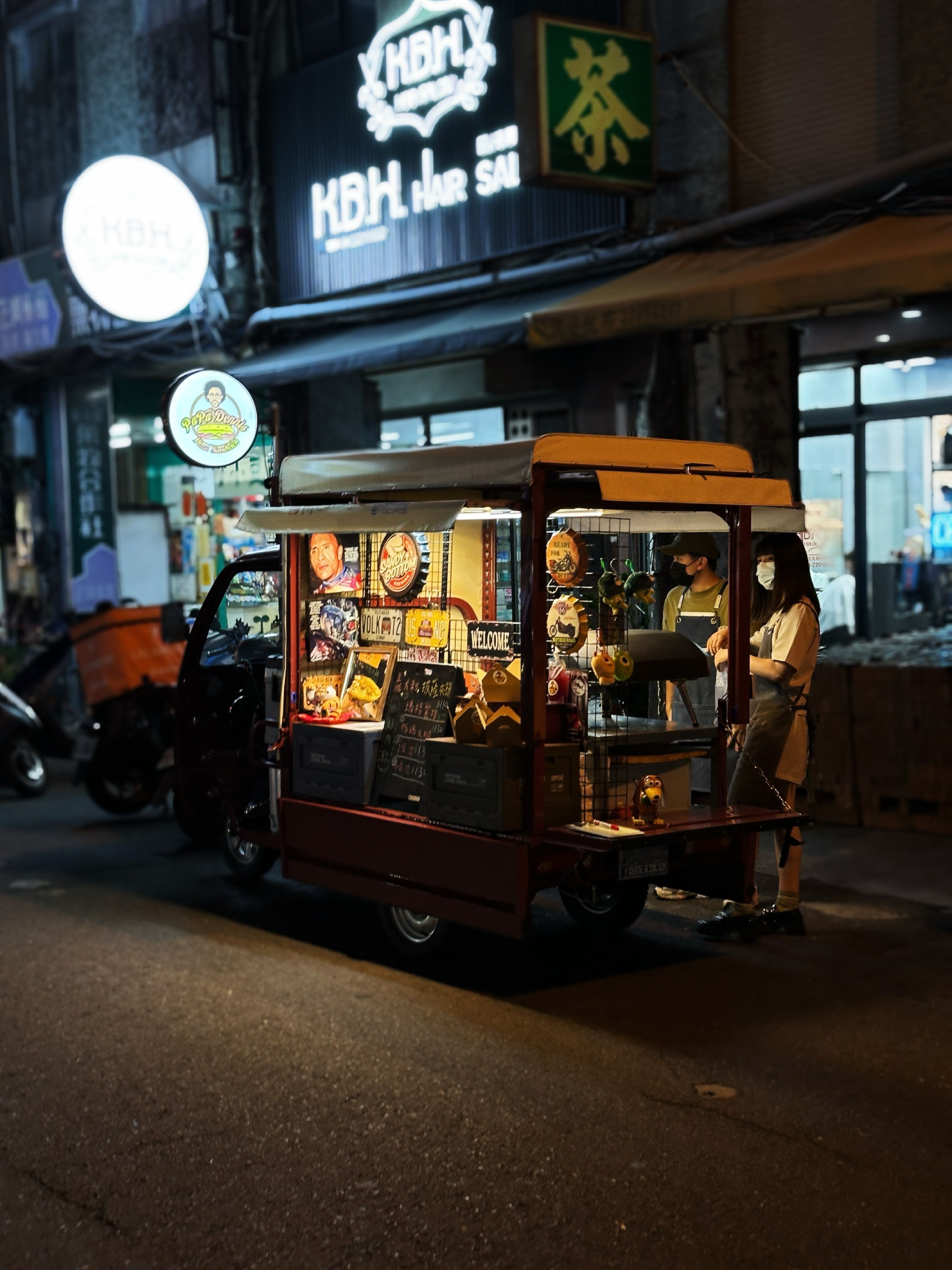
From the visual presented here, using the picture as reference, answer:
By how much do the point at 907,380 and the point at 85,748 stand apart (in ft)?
23.2

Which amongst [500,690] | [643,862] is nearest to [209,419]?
[500,690]

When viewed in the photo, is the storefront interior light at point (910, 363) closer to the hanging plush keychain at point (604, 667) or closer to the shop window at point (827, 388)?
the shop window at point (827, 388)

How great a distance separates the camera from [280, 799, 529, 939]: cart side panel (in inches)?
247

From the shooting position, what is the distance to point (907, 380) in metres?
11.1

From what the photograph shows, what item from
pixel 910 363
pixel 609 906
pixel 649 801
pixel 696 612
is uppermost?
pixel 910 363

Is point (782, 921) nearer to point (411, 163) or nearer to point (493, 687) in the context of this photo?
point (493, 687)

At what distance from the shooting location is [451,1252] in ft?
13.1

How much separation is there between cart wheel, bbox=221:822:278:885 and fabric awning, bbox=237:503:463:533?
2106 millimetres

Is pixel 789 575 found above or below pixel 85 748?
above

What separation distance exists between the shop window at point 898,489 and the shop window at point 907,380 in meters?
0.19

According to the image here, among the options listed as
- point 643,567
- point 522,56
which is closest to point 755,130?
point 522,56

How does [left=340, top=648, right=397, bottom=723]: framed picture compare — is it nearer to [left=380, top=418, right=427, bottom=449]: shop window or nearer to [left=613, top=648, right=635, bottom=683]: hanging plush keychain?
[left=613, top=648, right=635, bottom=683]: hanging plush keychain

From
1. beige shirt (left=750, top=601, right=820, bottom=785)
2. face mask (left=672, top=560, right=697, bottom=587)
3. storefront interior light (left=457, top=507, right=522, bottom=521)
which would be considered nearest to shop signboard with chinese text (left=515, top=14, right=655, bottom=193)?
storefront interior light (left=457, top=507, right=522, bottom=521)

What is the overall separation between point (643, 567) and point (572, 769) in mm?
1541
